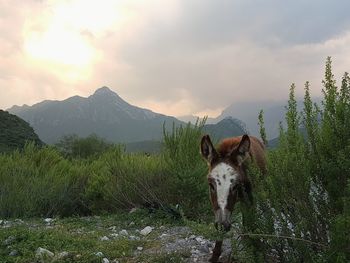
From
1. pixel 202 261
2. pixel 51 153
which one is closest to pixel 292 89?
pixel 202 261

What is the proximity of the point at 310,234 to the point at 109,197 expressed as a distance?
8472 millimetres

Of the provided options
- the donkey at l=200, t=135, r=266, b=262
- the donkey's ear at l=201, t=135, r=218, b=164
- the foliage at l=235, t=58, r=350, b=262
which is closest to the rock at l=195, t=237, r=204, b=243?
the donkey at l=200, t=135, r=266, b=262

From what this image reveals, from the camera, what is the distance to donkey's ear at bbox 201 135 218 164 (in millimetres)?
6080

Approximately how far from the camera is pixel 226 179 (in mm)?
5652

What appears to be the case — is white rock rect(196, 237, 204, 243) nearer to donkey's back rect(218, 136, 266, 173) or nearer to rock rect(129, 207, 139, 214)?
donkey's back rect(218, 136, 266, 173)

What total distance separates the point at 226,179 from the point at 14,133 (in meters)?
35.6

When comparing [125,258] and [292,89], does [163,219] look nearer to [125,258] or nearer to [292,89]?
[125,258]

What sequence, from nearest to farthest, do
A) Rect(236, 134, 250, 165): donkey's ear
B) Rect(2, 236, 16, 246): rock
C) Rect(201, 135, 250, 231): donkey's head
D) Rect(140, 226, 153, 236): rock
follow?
Rect(201, 135, 250, 231): donkey's head
Rect(236, 134, 250, 165): donkey's ear
Rect(2, 236, 16, 246): rock
Rect(140, 226, 153, 236): rock

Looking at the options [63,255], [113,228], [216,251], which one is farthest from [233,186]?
[113,228]

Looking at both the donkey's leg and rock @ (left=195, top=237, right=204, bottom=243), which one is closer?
the donkey's leg

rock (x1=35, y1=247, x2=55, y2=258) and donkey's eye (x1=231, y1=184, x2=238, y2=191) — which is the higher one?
donkey's eye (x1=231, y1=184, x2=238, y2=191)

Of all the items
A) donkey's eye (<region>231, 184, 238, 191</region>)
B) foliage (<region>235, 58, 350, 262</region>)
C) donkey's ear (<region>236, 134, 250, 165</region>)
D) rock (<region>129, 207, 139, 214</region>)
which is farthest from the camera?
rock (<region>129, 207, 139, 214</region>)

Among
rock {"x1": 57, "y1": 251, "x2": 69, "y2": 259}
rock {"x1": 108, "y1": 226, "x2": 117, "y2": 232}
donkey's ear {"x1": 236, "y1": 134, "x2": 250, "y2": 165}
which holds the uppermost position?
donkey's ear {"x1": 236, "y1": 134, "x2": 250, "y2": 165}

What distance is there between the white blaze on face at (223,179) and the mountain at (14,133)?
28532 millimetres
